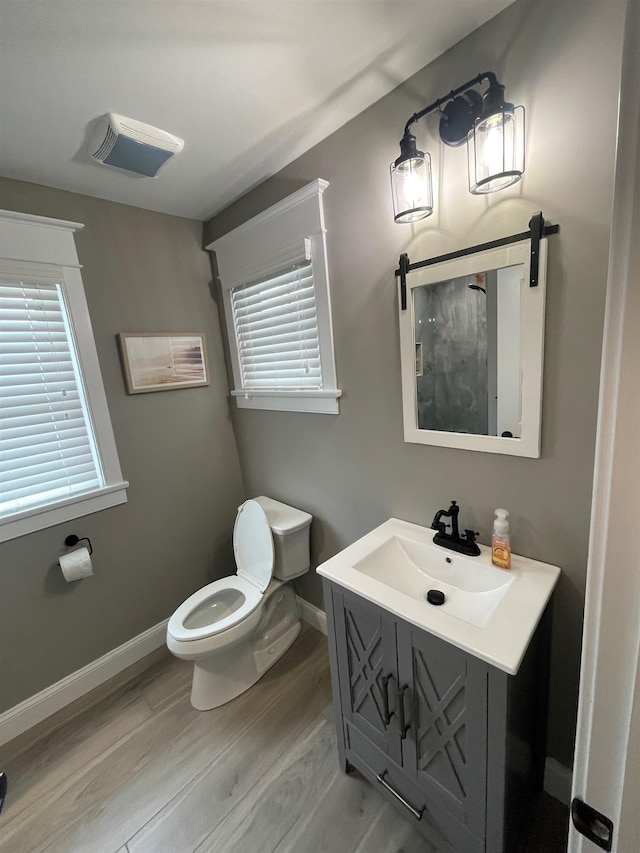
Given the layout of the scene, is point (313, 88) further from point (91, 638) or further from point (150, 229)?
point (91, 638)

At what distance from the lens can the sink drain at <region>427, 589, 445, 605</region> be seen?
1.22m

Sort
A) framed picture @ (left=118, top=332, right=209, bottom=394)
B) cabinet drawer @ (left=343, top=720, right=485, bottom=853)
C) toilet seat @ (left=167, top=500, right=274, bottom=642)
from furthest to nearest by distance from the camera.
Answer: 1. framed picture @ (left=118, top=332, right=209, bottom=394)
2. toilet seat @ (left=167, top=500, right=274, bottom=642)
3. cabinet drawer @ (left=343, top=720, right=485, bottom=853)

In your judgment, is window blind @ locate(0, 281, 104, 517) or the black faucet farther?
window blind @ locate(0, 281, 104, 517)

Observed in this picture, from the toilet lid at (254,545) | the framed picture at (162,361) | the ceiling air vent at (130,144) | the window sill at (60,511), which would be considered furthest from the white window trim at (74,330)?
the toilet lid at (254,545)

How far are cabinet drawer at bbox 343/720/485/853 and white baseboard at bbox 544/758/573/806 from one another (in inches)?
18.2

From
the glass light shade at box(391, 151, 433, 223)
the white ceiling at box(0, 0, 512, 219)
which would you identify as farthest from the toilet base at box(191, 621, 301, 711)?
A: the white ceiling at box(0, 0, 512, 219)

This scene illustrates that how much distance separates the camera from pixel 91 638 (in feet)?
6.23

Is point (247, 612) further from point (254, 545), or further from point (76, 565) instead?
point (76, 565)

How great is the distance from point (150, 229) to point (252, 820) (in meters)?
2.65

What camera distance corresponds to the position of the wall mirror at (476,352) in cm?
111

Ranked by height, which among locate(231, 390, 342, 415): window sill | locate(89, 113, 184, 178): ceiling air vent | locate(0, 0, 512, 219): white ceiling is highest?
locate(0, 0, 512, 219): white ceiling

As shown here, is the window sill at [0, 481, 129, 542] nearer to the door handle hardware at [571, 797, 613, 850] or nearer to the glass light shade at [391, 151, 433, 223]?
the glass light shade at [391, 151, 433, 223]

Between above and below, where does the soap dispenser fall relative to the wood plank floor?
above

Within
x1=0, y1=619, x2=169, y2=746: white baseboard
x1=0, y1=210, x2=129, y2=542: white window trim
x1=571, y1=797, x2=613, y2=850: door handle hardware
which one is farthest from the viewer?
x1=0, y1=619, x2=169, y2=746: white baseboard
